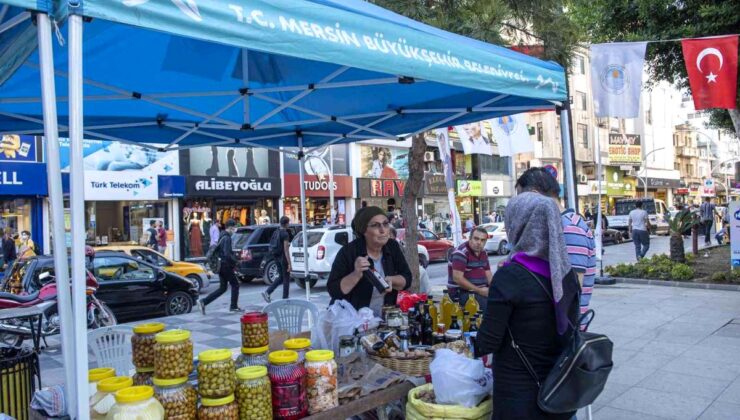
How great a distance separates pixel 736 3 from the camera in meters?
10.5

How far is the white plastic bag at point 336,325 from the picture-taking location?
366 centimetres

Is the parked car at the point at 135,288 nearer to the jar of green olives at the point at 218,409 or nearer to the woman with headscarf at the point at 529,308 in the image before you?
the jar of green olives at the point at 218,409

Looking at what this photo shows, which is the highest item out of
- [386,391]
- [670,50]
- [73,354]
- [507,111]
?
[670,50]

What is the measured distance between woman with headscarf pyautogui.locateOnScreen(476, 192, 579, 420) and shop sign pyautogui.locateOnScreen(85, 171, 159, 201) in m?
21.0

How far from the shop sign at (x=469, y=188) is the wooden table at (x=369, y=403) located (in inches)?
1406

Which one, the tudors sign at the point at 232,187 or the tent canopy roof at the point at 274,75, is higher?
the tudors sign at the point at 232,187

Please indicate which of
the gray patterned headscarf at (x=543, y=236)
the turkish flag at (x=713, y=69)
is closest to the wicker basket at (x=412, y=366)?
the gray patterned headscarf at (x=543, y=236)

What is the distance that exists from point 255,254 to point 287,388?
14264mm

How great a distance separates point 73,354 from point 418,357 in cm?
186

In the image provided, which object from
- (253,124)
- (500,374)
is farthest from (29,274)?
(500,374)

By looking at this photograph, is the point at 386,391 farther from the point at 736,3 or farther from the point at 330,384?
the point at 736,3

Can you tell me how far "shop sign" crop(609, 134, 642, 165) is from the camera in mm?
49750

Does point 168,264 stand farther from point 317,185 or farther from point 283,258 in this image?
point 317,185

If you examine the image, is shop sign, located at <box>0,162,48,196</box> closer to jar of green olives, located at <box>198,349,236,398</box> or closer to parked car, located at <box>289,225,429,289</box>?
parked car, located at <box>289,225,429,289</box>
